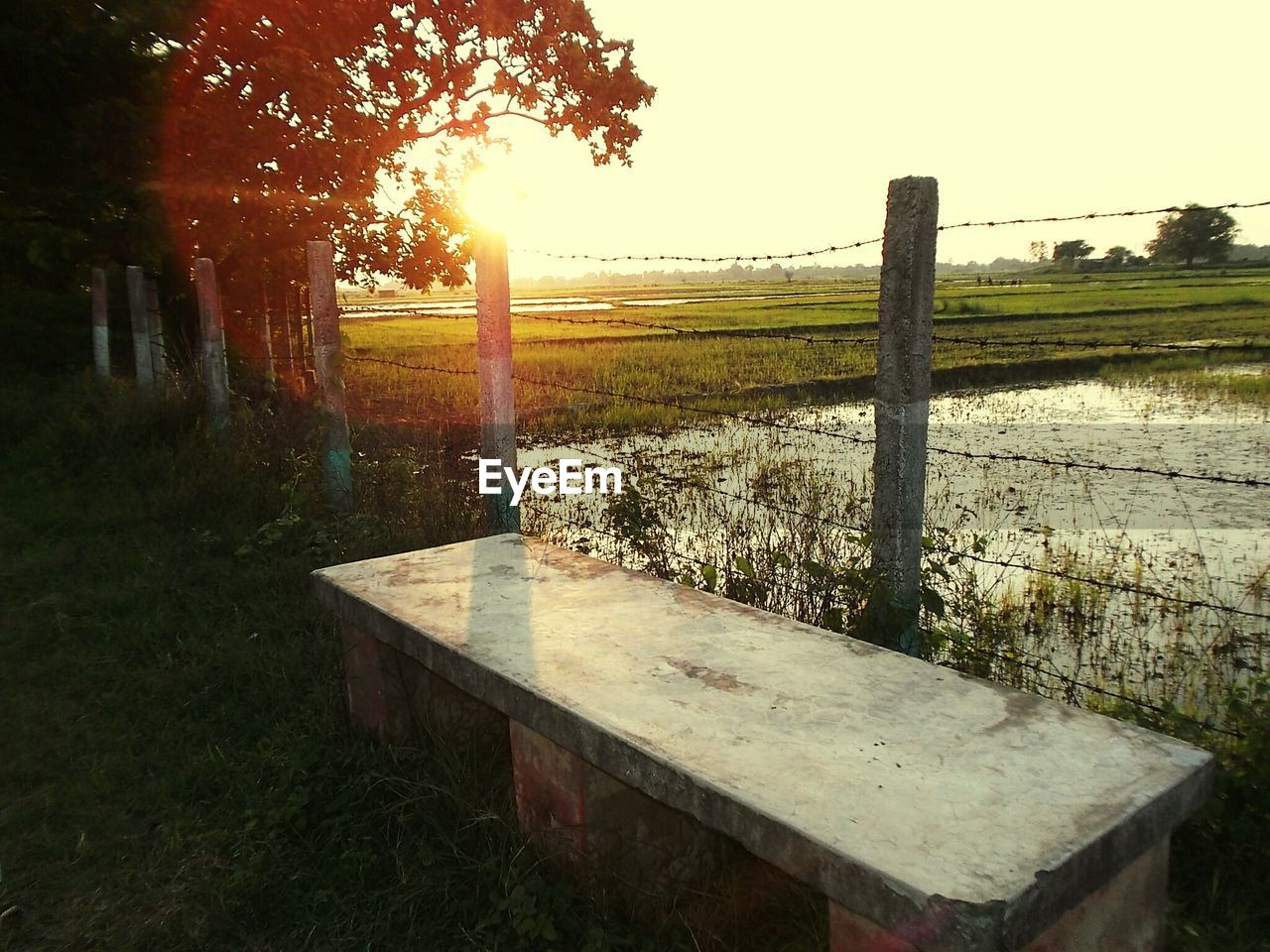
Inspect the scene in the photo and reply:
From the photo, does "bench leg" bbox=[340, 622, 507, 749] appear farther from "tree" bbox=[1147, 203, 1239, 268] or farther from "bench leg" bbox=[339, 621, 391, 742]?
"tree" bbox=[1147, 203, 1239, 268]

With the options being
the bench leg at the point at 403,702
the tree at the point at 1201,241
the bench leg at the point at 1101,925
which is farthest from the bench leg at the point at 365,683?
the tree at the point at 1201,241

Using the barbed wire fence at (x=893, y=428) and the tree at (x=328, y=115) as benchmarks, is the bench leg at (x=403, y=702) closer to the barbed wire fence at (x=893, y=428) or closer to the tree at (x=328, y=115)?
the barbed wire fence at (x=893, y=428)

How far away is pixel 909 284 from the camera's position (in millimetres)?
2785

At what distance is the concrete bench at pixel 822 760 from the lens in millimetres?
1458

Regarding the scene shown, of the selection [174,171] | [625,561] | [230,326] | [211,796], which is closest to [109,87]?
[174,171]

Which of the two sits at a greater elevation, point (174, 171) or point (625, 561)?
point (174, 171)

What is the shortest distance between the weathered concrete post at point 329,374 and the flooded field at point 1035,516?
3.86 feet

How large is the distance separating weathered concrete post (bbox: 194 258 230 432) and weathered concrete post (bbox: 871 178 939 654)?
511 centimetres

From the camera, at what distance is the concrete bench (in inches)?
57.4

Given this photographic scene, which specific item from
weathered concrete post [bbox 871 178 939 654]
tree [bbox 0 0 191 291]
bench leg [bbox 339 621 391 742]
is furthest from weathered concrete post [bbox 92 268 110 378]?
weathered concrete post [bbox 871 178 939 654]

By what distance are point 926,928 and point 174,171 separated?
10807 millimetres

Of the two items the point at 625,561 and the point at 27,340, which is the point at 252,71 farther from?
the point at 625,561

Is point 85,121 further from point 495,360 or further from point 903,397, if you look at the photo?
point 903,397

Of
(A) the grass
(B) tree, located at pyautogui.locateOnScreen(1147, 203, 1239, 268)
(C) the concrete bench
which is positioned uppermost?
(B) tree, located at pyautogui.locateOnScreen(1147, 203, 1239, 268)
